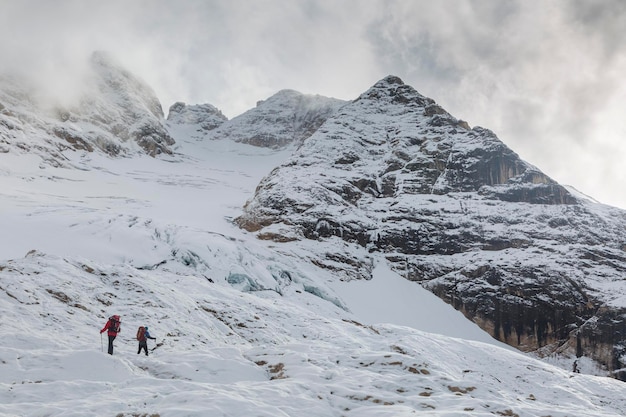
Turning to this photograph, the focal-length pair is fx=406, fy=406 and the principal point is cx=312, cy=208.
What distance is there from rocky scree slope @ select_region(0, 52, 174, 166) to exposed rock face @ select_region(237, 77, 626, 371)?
225 feet

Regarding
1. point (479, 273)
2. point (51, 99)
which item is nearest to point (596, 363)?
point (479, 273)

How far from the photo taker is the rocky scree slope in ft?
359

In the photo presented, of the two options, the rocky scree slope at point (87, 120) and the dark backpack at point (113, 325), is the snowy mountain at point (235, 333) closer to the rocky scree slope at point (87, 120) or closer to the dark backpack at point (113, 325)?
the dark backpack at point (113, 325)

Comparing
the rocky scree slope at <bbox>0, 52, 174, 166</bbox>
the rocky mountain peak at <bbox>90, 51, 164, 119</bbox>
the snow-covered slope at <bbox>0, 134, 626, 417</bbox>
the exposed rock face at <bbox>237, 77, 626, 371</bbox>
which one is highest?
the rocky mountain peak at <bbox>90, 51, 164, 119</bbox>

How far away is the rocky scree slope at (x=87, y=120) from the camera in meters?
109

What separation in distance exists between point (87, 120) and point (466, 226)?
13425 cm

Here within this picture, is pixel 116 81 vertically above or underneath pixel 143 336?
above

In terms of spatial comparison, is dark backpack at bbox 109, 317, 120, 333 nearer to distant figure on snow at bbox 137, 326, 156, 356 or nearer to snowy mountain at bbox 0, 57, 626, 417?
distant figure on snow at bbox 137, 326, 156, 356

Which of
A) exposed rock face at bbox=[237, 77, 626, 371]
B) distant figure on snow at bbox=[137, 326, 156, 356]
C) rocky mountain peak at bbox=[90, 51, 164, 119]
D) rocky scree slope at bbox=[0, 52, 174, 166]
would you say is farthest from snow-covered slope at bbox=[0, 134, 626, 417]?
rocky mountain peak at bbox=[90, 51, 164, 119]

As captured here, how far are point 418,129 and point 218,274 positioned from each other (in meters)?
79.4

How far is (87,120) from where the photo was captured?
145000mm

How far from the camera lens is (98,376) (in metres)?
11.9

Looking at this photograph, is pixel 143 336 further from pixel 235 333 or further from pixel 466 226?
pixel 466 226

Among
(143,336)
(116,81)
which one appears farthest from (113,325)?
(116,81)
